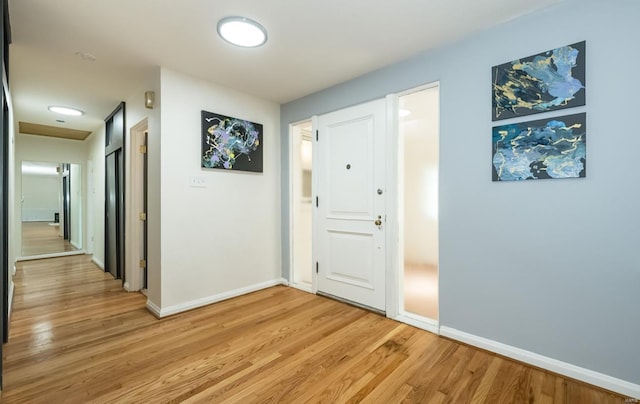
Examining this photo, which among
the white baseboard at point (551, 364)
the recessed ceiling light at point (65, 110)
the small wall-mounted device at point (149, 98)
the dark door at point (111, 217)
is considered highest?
the recessed ceiling light at point (65, 110)

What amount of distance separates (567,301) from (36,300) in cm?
488

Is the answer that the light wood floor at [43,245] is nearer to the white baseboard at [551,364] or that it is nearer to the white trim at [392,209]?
the white trim at [392,209]

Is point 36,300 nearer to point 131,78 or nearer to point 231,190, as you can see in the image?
point 231,190

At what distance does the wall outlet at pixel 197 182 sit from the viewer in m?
2.89

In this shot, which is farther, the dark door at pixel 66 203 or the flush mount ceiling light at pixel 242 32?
the dark door at pixel 66 203

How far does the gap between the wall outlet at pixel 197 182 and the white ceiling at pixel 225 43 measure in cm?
104

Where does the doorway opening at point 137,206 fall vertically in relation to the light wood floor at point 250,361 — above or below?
above

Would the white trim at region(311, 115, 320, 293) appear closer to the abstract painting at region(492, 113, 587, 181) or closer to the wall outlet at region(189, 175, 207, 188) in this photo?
the wall outlet at region(189, 175, 207, 188)

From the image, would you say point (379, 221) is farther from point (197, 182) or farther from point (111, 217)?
point (111, 217)

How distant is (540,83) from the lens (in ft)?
6.11

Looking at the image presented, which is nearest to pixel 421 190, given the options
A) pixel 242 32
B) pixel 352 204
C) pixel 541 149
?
pixel 352 204

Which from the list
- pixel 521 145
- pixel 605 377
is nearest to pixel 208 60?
pixel 521 145

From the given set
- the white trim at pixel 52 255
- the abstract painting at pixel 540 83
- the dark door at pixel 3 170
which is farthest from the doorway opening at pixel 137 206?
the abstract painting at pixel 540 83

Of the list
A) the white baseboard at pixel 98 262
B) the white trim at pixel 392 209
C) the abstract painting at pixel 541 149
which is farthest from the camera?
the white baseboard at pixel 98 262
